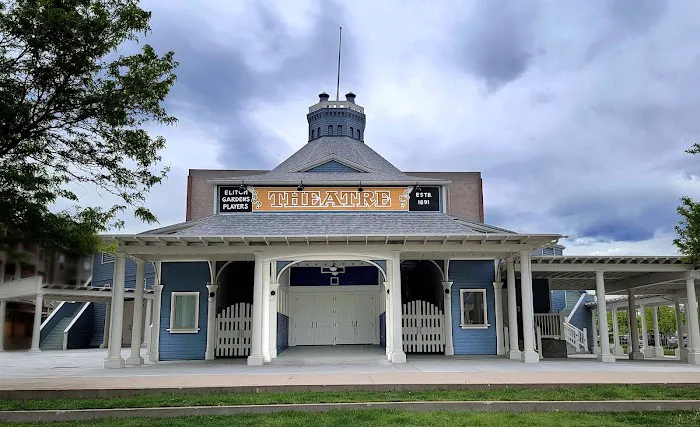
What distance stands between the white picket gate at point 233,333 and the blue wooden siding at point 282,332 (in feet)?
4.17

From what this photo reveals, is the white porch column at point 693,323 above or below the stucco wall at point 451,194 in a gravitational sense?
below

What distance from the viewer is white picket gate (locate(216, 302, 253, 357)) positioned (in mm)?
19141

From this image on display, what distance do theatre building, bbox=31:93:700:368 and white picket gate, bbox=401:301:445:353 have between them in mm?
35

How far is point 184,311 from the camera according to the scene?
63.6 feet

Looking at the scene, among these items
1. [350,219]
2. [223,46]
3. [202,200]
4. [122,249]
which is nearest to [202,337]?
[122,249]

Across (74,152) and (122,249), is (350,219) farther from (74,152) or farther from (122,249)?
(74,152)

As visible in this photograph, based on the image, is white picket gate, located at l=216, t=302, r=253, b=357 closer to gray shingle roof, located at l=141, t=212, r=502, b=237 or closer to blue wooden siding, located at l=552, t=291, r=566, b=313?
gray shingle roof, located at l=141, t=212, r=502, b=237

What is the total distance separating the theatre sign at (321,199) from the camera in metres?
19.2

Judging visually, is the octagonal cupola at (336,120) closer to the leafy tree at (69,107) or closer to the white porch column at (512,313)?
the white porch column at (512,313)

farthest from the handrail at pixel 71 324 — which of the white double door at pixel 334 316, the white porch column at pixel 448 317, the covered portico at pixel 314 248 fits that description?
the white porch column at pixel 448 317

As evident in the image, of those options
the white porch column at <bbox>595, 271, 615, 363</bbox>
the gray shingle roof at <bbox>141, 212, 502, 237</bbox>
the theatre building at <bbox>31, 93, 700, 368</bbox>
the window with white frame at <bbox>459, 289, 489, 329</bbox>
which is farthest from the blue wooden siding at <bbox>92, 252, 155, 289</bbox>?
the white porch column at <bbox>595, 271, 615, 363</bbox>

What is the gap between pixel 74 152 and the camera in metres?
10.9

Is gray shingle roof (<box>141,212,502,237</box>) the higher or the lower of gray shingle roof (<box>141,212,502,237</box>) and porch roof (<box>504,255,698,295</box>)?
the higher

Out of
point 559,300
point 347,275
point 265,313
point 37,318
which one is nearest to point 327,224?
point 265,313
